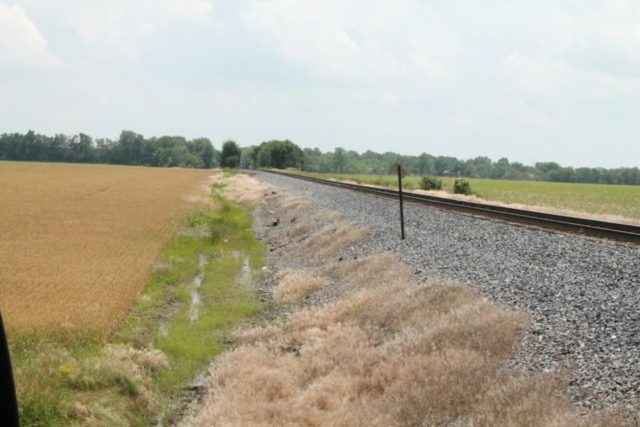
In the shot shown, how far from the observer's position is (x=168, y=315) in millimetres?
13984

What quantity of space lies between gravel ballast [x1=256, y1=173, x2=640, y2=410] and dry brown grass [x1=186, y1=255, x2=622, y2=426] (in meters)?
0.41

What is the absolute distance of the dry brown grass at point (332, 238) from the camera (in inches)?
763

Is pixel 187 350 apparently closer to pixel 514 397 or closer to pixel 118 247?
pixel 514 397

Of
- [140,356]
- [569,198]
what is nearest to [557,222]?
[140,356]

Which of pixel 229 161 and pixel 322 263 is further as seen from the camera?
pixel 229 161

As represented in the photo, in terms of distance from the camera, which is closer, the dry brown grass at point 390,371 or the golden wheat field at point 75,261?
the dry brown grass at point 390,371

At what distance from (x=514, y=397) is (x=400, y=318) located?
13.2 ft

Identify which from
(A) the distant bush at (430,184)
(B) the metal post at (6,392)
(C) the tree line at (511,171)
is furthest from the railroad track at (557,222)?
(C) the tree line at (511,171)

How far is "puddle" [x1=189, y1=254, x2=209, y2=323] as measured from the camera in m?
14.0

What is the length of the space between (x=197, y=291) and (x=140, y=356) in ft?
21.3

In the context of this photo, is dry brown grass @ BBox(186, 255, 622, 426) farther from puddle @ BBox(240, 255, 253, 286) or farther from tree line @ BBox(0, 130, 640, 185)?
tree line @ BBox(0, 130, 640, 185)

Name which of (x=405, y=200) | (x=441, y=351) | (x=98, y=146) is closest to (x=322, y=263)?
(x=441, y=351)

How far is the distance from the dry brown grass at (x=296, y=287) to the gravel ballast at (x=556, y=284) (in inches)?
85.0

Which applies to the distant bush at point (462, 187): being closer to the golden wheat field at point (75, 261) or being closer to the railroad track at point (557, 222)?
the railroad track at point (557, 222)
